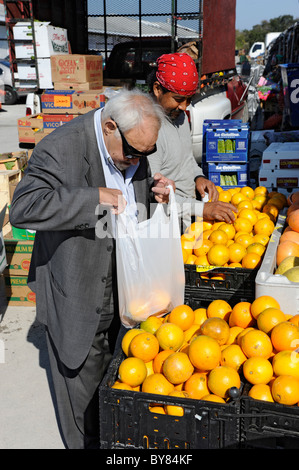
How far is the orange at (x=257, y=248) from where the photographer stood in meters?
2.75

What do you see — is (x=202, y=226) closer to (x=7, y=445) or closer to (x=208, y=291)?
(x=208, y=291)

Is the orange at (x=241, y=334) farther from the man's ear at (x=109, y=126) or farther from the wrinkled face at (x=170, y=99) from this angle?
the wrinkled face at (x=170, y=99)

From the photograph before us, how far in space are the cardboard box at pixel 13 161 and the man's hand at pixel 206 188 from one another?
3668mm

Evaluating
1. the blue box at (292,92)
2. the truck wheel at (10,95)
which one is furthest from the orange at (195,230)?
the truck wheel at (10,95)

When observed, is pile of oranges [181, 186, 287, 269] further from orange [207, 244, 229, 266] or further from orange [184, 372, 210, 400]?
orange [184, 372, 210, 400]

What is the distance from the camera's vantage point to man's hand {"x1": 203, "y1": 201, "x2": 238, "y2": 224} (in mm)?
3094

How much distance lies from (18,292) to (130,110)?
2933 mm

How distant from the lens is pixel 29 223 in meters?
1.98

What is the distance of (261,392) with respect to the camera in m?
1.80

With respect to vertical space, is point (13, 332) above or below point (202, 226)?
below

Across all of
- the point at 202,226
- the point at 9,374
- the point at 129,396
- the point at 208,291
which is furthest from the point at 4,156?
the point at 129,396

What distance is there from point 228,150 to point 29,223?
416 cm
